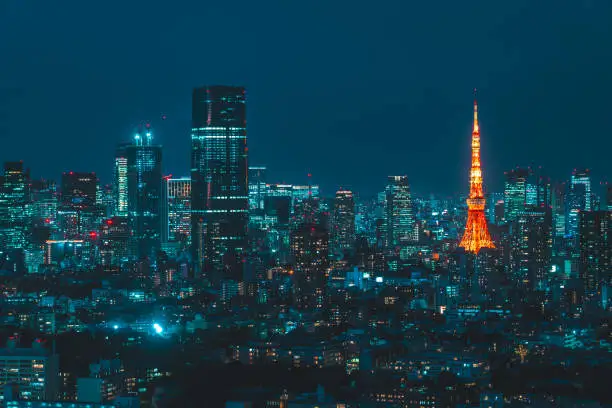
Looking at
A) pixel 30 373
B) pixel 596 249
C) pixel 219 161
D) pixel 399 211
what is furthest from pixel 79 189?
pixel 30 373

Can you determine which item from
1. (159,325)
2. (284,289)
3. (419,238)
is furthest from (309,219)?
(159,325)

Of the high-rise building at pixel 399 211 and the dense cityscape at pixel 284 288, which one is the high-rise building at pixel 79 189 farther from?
the high-rise building at pixel 399 211

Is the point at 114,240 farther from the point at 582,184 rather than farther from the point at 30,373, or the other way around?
the point at 30,373

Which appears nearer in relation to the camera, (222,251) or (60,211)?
(222,251)

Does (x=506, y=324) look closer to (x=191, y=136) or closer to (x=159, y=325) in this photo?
(x=159, y=325)

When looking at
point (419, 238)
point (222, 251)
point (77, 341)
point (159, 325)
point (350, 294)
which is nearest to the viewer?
point (77, 341)

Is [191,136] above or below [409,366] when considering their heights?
above
